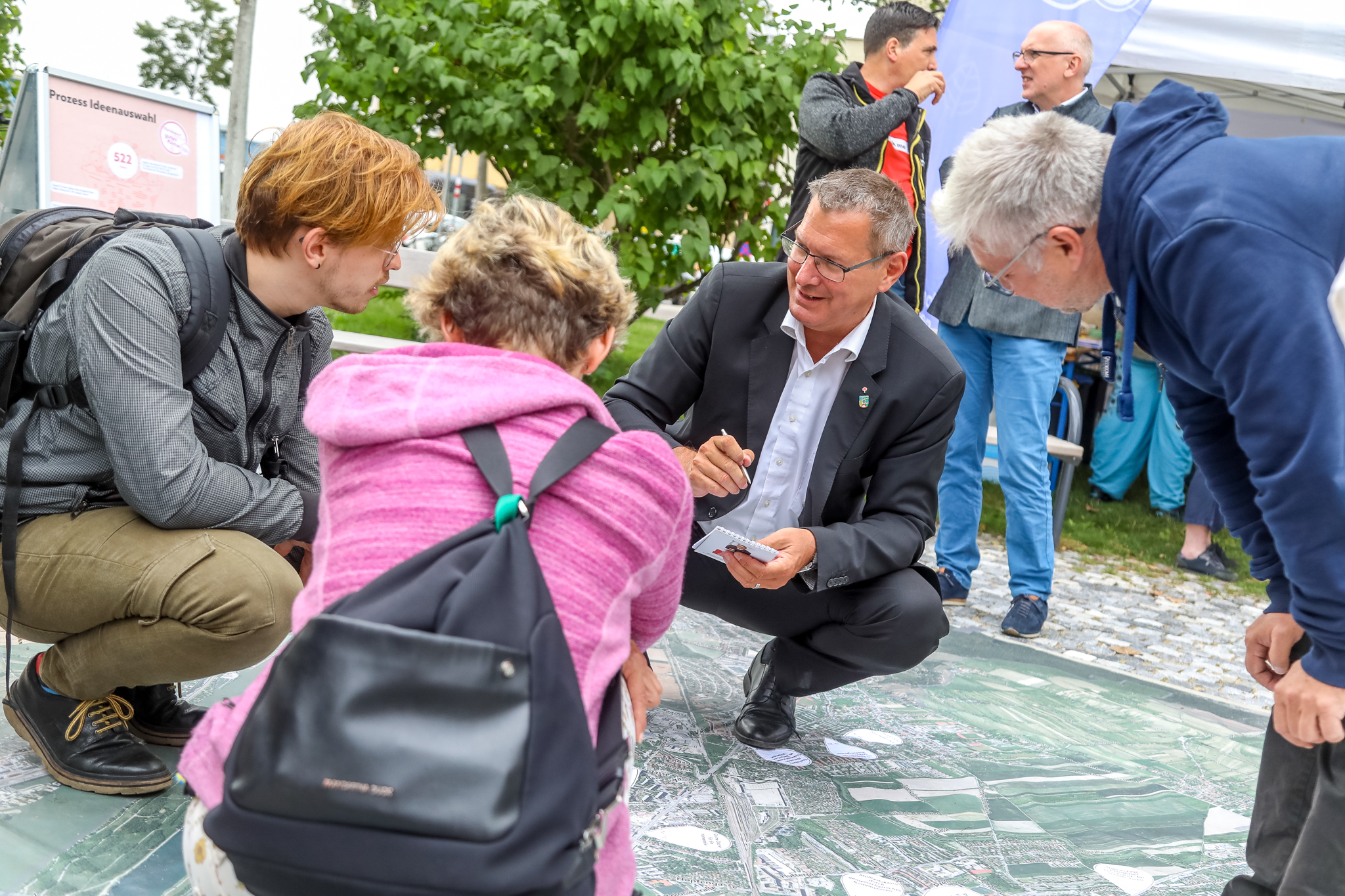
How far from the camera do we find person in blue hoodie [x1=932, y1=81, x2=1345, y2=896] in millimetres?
1443

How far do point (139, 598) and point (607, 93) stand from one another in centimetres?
499

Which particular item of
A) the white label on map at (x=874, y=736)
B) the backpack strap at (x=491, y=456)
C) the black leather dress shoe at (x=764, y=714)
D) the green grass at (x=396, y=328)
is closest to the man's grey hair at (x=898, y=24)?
the black leather dress shoe at (x=764, y=714)

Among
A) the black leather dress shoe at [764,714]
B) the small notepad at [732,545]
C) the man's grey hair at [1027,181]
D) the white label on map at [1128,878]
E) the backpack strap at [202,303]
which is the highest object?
the man's grey hair at [1027,181]

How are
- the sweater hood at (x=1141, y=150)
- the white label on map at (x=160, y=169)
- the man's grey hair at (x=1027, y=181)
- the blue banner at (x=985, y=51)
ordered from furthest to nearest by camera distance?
the blue banner at (x=985, y=51), the white label on map at (x=160, y=169), the man's grey hair at (x=1027, y=181), the sweater hood at (x=1141, y=150)

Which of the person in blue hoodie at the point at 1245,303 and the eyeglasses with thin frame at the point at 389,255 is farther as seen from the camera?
the eyeglasses with thin frame at the point at 389,255

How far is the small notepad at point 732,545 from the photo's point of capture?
91.8 inches

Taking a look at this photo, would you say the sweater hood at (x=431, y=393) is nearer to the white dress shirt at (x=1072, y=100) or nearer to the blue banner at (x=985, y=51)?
the white dress shirt at (x=1072, y=100)

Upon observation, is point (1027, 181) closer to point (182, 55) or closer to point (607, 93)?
point (607, 93)

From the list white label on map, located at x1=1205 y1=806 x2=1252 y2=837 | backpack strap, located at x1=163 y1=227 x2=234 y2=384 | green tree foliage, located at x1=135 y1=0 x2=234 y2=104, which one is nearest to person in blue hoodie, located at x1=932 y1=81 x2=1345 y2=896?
white label on map, located at x1=1205 y1=806 x2=1252 y2=837

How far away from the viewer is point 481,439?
1288mm

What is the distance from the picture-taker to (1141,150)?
161 centimetres

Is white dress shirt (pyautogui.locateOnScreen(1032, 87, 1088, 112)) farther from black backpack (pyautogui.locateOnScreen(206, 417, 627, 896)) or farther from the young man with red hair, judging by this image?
black backpack (pyautogui.locateOnScreen(206, 417, 627, 896))

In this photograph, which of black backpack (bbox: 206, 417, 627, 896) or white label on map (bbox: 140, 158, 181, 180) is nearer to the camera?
black backpack (bbox: 206, 417, 627, 896)

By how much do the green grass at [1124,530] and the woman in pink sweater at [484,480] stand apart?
5069 millimetres
